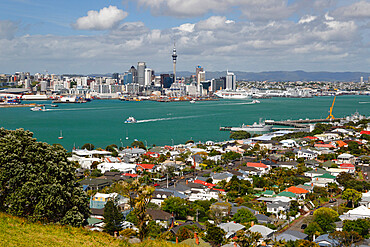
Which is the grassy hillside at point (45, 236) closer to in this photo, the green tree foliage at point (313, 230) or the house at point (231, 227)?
the house at point (231, 227)

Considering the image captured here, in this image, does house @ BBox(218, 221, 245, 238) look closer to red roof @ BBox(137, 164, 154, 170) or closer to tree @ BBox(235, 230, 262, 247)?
tree @ BBox(235, 230, 262, 247)

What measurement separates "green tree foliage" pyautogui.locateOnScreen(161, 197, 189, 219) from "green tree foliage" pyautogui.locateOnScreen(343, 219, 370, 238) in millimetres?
3051

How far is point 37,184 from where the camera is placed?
177 inches

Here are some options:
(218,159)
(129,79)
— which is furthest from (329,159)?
(129,79)

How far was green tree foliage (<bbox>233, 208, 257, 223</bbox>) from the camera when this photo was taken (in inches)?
306

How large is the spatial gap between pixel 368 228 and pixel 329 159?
26.7 feet

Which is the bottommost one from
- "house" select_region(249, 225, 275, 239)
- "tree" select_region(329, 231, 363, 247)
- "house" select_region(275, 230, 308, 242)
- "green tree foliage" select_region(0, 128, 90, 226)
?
"house" select_region(275, 230, 308, 242)

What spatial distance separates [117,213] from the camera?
23.5ft

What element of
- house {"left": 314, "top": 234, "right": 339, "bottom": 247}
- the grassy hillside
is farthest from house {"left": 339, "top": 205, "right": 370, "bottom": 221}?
the grassy hillside

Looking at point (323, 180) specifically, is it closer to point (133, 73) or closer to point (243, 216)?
point (243, 216)

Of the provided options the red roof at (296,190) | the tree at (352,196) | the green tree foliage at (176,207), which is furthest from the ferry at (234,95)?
the green tree foliage at (176,207)

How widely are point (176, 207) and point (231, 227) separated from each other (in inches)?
55.2

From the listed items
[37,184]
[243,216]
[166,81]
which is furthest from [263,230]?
[166,81]

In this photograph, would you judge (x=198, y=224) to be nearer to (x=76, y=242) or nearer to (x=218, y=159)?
(x=76, y=242)
